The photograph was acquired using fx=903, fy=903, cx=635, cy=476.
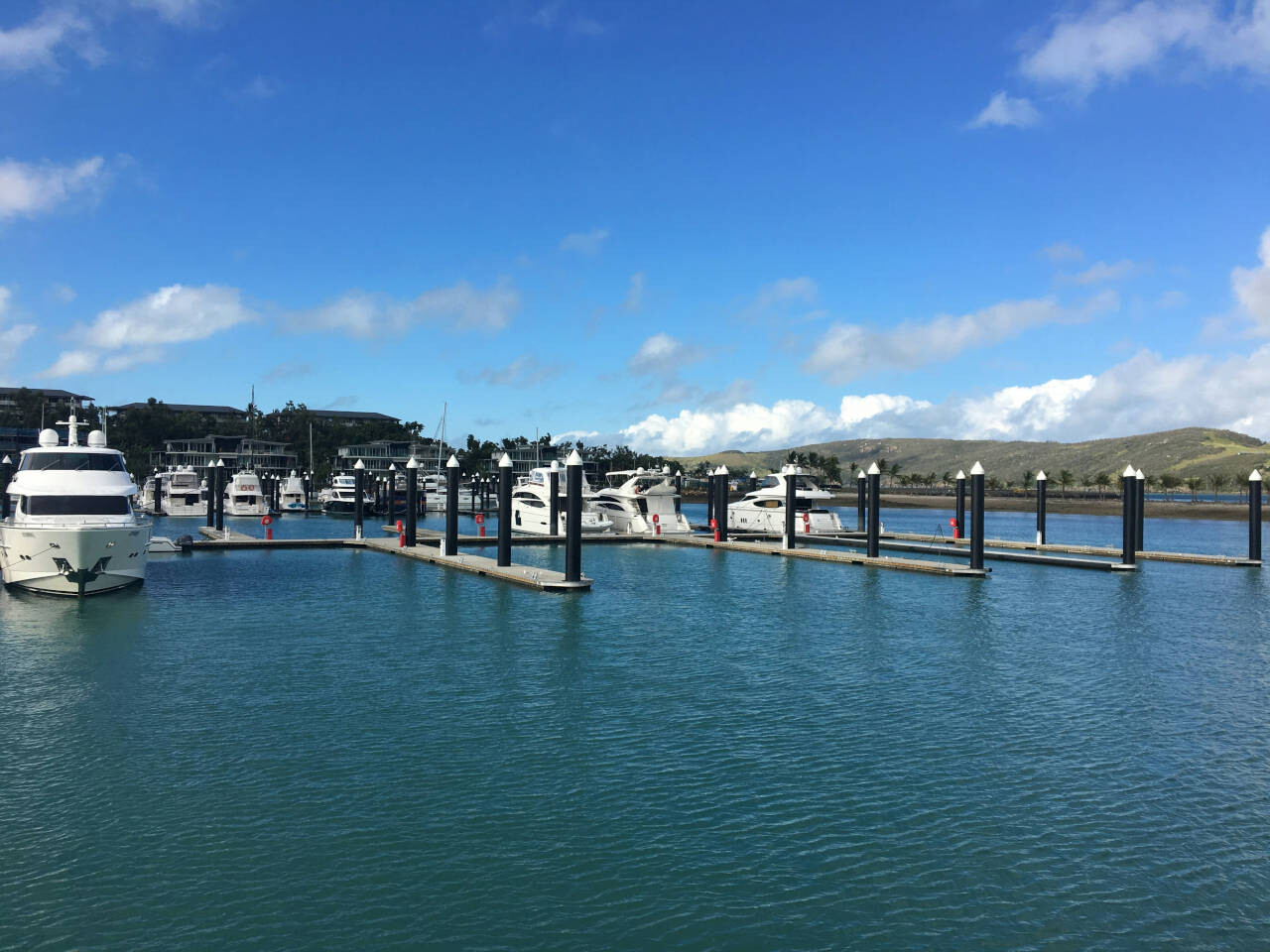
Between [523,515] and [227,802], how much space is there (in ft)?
155

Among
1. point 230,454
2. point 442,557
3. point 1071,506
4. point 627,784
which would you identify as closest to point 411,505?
point 442,557

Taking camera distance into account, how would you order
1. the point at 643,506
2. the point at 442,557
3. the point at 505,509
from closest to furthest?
the point at 505,509 < the point at 442,557 < the point at 643,506

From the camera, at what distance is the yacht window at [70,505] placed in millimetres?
29703

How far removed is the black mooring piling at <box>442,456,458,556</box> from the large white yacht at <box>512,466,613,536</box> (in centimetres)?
1393

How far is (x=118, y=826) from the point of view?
35.4 feet

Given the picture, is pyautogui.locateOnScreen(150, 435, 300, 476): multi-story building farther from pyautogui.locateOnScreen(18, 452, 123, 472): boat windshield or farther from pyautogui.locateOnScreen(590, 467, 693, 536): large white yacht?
pyautogui.locateOnScreen(18, 452, 123, 472): boat windshield

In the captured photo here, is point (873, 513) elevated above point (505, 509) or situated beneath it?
situated beneath

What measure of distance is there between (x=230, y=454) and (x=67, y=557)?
11400 centimetres

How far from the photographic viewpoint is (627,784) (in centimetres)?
1256

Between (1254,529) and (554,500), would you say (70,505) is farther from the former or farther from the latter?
(1254,529)

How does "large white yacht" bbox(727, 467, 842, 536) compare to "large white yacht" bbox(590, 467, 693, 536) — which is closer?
"large white yacht" bbox(590, 467, 693, 536)

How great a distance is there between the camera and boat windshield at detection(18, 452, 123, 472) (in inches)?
1220

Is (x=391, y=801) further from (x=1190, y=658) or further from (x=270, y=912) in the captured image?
(x=1190, y=658)

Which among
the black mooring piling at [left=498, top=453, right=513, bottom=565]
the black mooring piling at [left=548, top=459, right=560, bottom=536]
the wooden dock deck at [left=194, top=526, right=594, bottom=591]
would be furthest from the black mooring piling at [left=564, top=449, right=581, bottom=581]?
the black mooring piling at [left=548, top=459, right=560, bottom=536]
